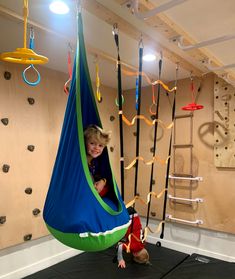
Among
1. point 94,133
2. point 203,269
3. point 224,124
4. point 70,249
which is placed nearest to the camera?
point 94,133

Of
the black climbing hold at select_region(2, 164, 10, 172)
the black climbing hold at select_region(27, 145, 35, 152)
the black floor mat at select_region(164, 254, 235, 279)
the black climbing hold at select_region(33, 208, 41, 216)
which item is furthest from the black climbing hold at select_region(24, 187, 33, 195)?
the black floor mat at select_region(164, 254, 235, 279)

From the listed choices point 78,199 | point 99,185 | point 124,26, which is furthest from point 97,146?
point 124,26

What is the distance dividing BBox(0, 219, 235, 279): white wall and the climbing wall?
0.52ft

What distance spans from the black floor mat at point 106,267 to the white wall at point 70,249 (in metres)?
0.13

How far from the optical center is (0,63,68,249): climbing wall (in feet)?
8.25

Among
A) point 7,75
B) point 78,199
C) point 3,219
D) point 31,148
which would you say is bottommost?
point 3,219

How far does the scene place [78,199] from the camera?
1.16 m

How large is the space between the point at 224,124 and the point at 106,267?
7.14ft

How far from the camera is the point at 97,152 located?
5.04 ft

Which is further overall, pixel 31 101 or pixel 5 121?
pixel 31 101

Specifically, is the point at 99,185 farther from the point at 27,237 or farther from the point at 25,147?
the point at 27,237

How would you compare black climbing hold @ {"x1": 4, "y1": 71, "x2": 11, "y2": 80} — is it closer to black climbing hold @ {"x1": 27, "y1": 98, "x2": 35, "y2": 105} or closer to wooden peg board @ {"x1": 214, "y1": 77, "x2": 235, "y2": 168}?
black climbing hold @ {"x1": 27, "y1": 98, "x2": 35, "y2": 105}

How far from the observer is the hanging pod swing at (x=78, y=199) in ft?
3.75

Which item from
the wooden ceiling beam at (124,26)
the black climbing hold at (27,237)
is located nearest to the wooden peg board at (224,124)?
the wooden ceiling beam at (124,26)
